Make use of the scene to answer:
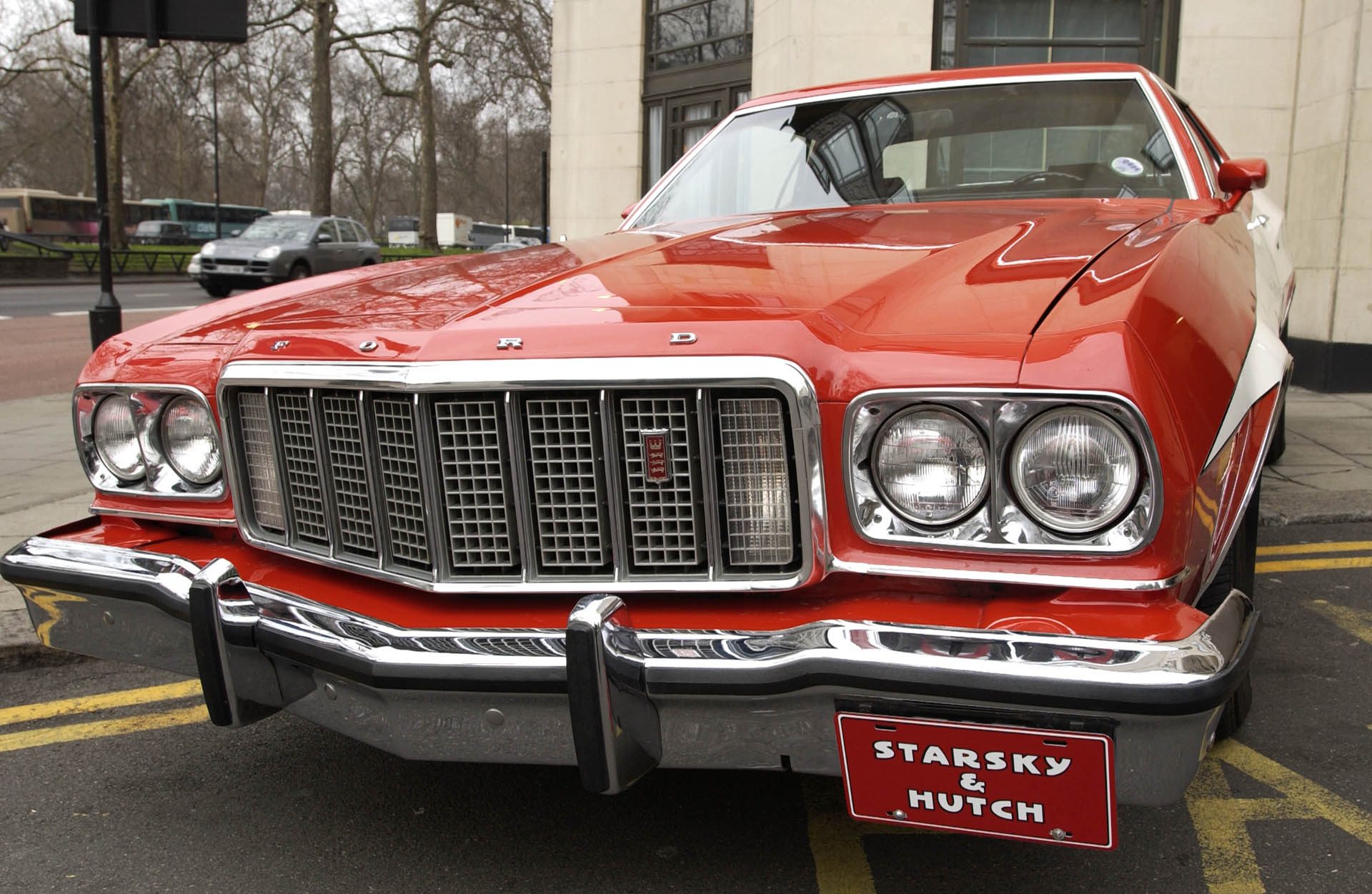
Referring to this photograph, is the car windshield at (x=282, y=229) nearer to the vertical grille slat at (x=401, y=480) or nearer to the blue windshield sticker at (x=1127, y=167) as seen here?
the blue windshield sticker at (x=1127, y=167)

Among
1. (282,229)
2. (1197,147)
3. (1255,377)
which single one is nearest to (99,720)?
(1255,377)

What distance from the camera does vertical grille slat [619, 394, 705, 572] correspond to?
6.76 feet

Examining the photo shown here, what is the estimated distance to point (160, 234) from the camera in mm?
50844

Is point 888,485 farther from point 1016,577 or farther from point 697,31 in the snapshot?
point 697,31

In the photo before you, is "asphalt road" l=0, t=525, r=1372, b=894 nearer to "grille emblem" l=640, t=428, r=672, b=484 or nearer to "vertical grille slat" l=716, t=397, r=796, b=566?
"vertical grille slat" l=716, t=397, r=796, b=566

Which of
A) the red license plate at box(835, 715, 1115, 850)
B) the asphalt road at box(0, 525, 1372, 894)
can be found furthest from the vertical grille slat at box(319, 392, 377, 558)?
the red license plate at box(835, 715, 1115, 850)

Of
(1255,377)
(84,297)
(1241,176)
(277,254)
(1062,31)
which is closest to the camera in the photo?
(1255,377)

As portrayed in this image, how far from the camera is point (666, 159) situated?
1499 cm

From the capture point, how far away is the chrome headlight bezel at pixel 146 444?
261 cm

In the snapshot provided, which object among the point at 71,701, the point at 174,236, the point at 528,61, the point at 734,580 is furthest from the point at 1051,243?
the point at 174,236

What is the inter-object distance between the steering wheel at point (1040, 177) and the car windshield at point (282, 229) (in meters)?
23.3

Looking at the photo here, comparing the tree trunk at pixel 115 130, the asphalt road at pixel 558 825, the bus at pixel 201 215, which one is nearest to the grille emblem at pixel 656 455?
the asphalt road at pixel 558 825

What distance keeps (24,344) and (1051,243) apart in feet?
46.5

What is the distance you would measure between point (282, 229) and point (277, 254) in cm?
179
